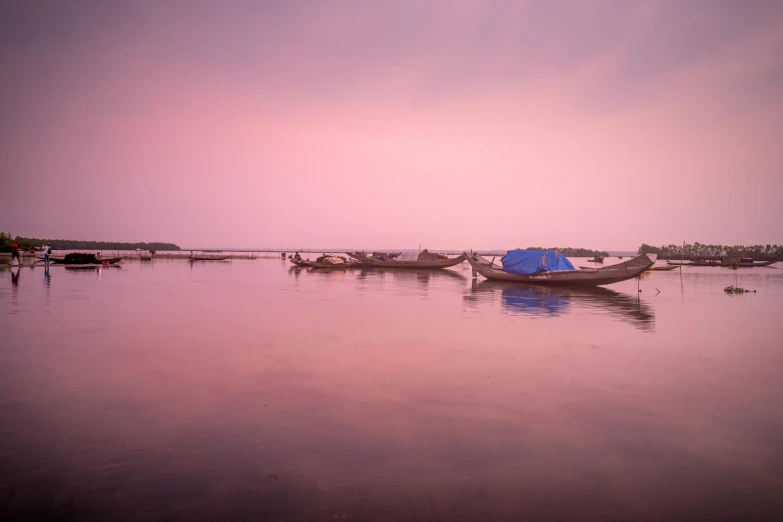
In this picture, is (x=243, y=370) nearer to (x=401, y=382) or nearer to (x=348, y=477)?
→ (x=401, y=382)

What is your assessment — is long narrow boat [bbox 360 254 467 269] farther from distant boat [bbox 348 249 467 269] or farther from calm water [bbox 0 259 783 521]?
calm water [bbox 0 259 783 521]

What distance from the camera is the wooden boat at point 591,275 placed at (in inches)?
1074

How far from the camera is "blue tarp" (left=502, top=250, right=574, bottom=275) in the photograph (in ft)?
102

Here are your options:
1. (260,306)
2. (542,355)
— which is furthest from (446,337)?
(260,306)

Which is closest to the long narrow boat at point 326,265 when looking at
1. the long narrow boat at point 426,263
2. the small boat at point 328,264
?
the small boat at point 328,264

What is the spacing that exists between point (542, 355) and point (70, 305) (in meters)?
17.6

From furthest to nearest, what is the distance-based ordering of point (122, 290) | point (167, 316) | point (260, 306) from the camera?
point (122, 290)
point (260, 306)
point (167, 316)

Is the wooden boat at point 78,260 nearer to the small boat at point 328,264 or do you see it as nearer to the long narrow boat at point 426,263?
the small boat at point 328,264

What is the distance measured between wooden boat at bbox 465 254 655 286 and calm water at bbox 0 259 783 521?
1499 centimetres

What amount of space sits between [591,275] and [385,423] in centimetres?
2617

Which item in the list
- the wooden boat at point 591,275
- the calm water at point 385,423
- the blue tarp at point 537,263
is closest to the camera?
the calm water at point 385,423

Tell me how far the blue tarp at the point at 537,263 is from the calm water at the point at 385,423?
57.1ft

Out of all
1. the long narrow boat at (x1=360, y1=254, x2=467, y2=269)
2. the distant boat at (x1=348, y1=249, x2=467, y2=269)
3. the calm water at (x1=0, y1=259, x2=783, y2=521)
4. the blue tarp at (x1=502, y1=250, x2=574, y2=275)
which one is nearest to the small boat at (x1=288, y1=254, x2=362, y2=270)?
the distant boat at (x1=348, y1=249, x2=467, y2=269)

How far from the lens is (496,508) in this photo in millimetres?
4086
